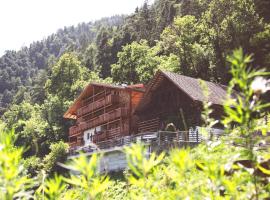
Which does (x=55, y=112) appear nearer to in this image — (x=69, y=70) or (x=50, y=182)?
(x=69, y=70)

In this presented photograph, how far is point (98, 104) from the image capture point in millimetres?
46594

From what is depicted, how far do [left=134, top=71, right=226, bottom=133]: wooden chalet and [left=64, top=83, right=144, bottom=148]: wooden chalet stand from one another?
3243mm

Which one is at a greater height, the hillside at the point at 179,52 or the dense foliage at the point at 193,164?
the hillside at the point at 179,52

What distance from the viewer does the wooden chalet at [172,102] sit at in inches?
1265

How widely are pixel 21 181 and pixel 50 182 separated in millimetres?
152

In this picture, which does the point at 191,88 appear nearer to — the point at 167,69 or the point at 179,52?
the point at 167,69

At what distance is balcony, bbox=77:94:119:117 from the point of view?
43375mm

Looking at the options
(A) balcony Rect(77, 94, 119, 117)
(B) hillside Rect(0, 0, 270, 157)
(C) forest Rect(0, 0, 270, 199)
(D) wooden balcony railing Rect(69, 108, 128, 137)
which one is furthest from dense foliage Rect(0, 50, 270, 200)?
(A) balcony Rect(77, 94, 119, 117)

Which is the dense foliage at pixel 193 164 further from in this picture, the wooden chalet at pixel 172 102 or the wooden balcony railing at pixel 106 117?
the wooden balcony railing at pixel 106 117

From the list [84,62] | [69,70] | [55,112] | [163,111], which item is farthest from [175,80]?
[84,62]

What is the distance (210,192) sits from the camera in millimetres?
1832

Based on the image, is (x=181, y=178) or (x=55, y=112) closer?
(x=181, y=178)

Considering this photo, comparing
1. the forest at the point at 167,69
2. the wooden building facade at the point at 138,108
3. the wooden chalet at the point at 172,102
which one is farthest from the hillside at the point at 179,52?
the wooden building facade at the point at 138,108

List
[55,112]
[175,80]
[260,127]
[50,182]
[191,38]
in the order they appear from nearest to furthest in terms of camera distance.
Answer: [50,182] < [260,127] < [175,80] < [191,38] < [55,112]
